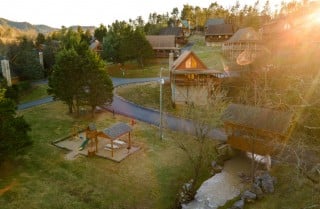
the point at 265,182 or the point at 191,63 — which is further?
the point at 191,63

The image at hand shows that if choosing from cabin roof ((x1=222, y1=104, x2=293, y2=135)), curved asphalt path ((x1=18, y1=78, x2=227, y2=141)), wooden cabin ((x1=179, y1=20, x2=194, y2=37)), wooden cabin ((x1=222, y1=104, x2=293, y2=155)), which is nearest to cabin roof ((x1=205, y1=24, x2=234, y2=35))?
wooden cabin ((x1=179, y1=20, x2=194, y2=37))

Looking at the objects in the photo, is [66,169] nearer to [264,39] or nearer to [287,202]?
[287,202]

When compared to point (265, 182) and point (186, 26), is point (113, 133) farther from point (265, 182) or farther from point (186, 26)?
point (186, 26)

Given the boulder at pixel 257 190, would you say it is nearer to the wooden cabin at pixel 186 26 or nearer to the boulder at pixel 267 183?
the boulder at pixel 267 183

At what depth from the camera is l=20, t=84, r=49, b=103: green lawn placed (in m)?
45.5

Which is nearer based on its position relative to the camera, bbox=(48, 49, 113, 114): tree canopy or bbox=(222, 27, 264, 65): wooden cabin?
bbox=(48, 49, 113, 114): tree canopy

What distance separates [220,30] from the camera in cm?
8356

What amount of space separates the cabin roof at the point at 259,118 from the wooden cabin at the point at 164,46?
47.1 meters

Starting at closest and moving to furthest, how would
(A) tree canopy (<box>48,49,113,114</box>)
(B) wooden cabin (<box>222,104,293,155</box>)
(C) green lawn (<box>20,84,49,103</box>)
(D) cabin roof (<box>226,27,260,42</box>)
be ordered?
(B) wooden cabin (<box>222,104,293,155</box>), (A) tree canopy (<box>48,49,113,114</box>), (C) green lawn (<box>20,84,49,103</box>), (D) cabin roof (<box>226,27,260,42</box>)

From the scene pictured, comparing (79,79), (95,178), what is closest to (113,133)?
(95,178)

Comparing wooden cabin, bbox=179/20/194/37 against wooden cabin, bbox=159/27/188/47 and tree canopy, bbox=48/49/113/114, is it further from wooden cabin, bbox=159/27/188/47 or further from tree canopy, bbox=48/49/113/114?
tree canopy, bbox=48/49/113/114

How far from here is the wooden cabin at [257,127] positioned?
24.1 m

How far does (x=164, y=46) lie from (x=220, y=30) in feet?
69.9

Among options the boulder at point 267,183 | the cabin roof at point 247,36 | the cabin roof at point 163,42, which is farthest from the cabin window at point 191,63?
the cabin roof at point 163,42
